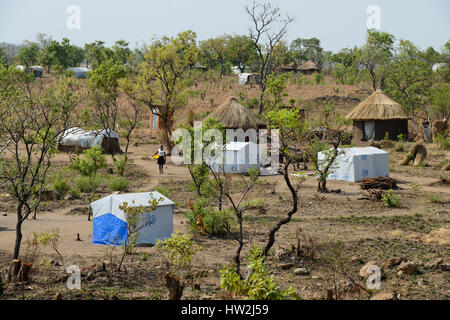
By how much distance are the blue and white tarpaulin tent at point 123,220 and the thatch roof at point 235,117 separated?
1699cm

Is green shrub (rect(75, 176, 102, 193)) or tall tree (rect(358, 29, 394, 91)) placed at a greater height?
tall tree (rect(358, 29, 394, 91))

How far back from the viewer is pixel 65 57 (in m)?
63.7

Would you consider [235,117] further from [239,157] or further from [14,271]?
[14,271]

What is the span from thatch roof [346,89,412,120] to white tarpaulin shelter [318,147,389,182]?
11985 millimetres

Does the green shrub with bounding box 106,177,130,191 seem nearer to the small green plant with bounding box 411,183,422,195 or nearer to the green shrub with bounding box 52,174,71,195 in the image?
the green shrub with bounding box 52,174,71,195

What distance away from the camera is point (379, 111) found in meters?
32.1

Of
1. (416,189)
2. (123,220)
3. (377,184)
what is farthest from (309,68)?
(123,220)

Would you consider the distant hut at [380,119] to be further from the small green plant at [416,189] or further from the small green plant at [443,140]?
the small green plant at [416,189]

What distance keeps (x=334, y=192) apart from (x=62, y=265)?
35.4 feet

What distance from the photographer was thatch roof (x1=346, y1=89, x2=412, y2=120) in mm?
31767

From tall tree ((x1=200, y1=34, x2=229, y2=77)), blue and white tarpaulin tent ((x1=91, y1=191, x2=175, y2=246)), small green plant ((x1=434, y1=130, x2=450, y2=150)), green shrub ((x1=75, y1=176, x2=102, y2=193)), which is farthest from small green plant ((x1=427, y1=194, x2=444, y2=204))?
tall tree ((x1=200, y1=34, x2=229, y2=77))

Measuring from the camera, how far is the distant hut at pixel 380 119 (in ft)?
105
